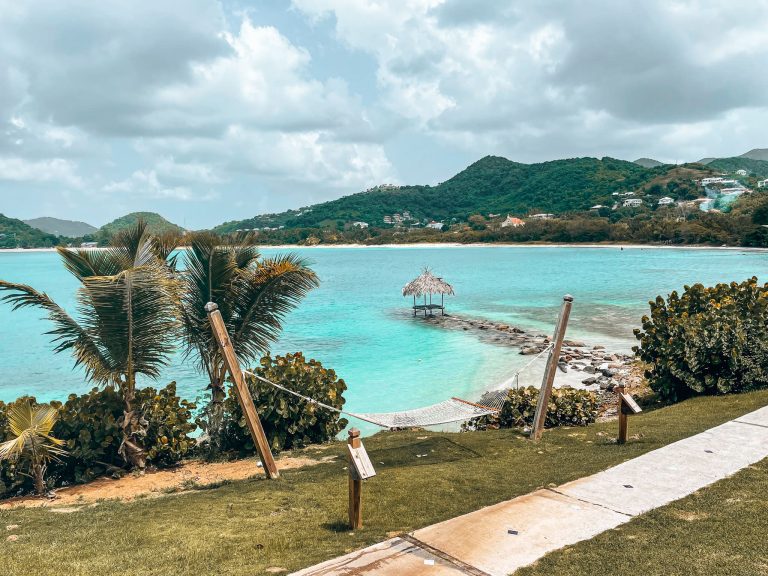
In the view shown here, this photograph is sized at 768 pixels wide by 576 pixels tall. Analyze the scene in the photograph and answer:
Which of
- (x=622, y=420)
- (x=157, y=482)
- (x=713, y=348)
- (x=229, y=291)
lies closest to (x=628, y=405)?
(x=622, y=420)

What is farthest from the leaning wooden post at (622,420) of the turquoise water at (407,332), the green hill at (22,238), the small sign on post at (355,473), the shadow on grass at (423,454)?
the green hill at (22,238)

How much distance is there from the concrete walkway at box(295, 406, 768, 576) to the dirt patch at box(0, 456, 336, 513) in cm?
317

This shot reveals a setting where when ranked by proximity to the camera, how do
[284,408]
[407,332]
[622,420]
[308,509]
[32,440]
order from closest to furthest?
[308,509] < [32,440] < [622,420] < [284,408] < [407,332]

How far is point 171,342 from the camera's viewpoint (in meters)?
7.36

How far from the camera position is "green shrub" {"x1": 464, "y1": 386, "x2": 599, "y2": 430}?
8.48 m

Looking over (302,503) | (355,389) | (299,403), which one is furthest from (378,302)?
(302,503)

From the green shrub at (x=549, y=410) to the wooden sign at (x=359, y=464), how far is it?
466 centimetres

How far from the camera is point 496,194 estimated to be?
535ft

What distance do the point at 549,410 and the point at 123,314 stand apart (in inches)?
245

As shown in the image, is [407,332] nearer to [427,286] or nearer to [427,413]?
[427,286]

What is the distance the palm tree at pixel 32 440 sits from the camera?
5961mm

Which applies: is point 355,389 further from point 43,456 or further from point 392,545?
point 392,545

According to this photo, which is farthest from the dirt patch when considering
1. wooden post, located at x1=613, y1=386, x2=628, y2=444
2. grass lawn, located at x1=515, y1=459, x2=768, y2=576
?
grass lawn, located at x1=515, y1=459, x2=768, y2=576

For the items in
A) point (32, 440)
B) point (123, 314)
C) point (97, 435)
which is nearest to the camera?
point (32, 440)
